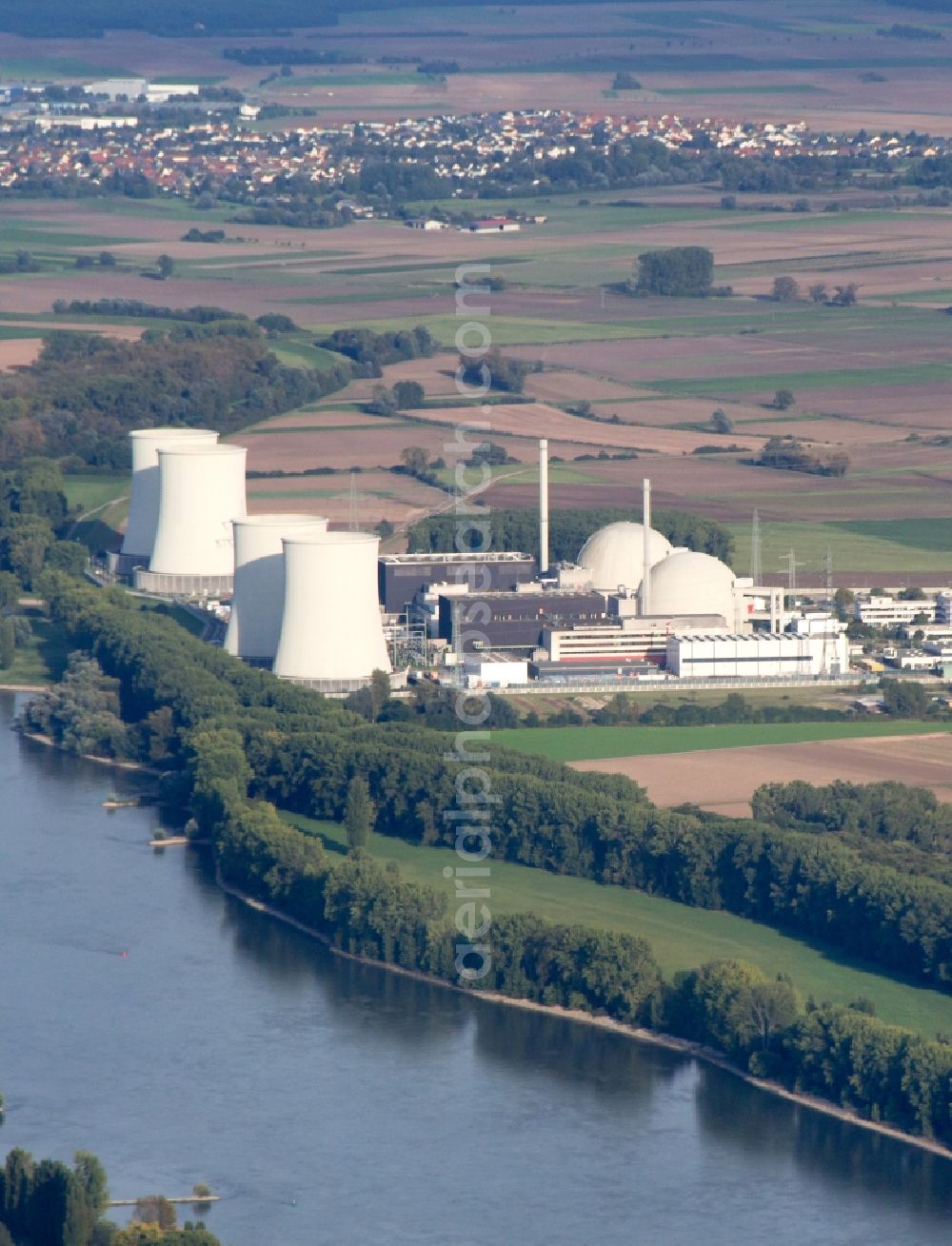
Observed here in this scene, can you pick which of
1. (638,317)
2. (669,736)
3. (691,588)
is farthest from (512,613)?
(638,317)

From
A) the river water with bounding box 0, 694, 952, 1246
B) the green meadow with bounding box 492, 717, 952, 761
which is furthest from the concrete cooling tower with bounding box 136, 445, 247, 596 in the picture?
the river water with bounding box 0, 694, 952, 1246

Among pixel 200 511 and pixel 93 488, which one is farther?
pixel 93 488

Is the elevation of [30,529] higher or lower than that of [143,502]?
lower

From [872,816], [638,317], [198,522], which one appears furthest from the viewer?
[638,317]

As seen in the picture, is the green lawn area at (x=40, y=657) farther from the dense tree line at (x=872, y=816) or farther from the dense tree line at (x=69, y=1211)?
the dense tree line at (x=69, y=1211)

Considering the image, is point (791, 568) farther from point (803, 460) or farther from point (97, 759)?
point (97, 759)

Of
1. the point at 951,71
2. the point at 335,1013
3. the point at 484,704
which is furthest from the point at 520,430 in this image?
the point at 951,71
